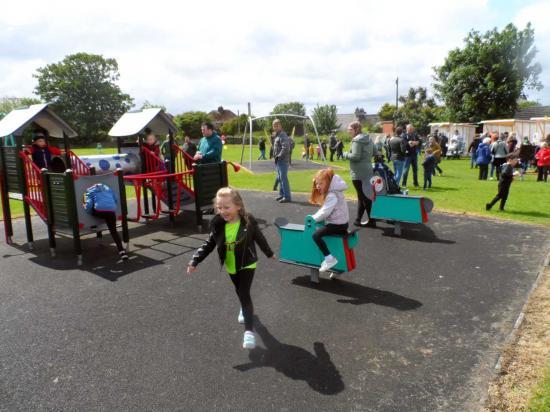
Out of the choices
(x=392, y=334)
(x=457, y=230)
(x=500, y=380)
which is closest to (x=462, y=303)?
(x=392, y=334)

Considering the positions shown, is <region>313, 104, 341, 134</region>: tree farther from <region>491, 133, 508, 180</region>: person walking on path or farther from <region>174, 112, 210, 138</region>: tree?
<region>491, 133, 508, 180</region>: person walking on path

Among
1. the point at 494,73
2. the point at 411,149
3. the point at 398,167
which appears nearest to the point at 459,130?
the point at 494,73

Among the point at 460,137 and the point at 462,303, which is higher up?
the point at 460,137

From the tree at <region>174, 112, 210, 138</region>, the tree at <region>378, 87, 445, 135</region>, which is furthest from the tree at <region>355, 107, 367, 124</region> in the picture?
the tree at <region>174, 112, 210, 138</region>

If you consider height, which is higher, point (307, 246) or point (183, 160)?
point (183, 160)

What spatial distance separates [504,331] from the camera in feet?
13.1

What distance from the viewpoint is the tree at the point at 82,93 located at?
7462cm

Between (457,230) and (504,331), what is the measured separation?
162 inches

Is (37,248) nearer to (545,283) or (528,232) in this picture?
(545,283)

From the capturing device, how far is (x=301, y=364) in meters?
3.49

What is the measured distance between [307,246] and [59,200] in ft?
13.2

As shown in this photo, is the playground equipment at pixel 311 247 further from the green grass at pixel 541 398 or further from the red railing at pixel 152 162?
the red railing at pixel 152 162

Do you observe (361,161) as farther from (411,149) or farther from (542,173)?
(542,173)

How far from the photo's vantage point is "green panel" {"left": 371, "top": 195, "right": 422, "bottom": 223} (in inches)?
297
